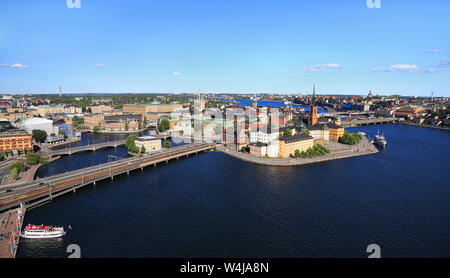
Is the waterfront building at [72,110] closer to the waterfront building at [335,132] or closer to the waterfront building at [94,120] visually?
the waterfront building at [94,120]

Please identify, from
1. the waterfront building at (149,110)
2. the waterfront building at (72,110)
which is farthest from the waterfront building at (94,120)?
the waterfront building at (72,110)

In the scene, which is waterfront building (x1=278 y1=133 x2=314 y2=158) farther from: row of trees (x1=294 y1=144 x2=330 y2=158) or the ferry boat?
the ferry boat

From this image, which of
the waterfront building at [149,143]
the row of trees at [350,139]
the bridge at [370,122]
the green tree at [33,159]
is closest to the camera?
the green tree at [33,159]

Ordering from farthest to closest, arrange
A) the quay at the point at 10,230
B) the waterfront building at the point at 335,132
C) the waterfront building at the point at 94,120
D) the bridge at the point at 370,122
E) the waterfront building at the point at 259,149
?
the bridge at the point at 370,122 → the waterfront building at the point at 94,120 → the waterfront building at the point at 335,132 → the waterfront building at the point at 259,149 → the quay at the point at 10,230

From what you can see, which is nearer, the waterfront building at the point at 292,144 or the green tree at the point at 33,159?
the green tree at the point at 33,159
